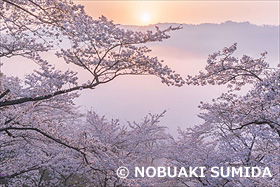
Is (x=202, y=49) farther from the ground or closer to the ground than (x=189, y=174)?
farther from the ground

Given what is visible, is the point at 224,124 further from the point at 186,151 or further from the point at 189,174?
the point at 189,174

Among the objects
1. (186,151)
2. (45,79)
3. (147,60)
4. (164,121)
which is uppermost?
(164,121)

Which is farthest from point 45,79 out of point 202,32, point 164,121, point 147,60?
point 202,32

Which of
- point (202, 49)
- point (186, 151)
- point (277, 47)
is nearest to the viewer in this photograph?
point (186, 151)

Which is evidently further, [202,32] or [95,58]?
[202,32]

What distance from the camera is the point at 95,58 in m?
5.21

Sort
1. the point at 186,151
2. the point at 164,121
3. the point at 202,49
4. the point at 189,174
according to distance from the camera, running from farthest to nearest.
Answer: the point at 202,49
the point at 164,121
the point at 186,151
the point at 189,174

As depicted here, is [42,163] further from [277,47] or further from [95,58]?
[277,47]

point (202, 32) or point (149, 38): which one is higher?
point (202, 32)

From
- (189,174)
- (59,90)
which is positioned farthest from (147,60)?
(189,174)

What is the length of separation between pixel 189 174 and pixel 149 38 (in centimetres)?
723

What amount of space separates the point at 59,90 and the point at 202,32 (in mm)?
149760

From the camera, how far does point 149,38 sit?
16.8ft

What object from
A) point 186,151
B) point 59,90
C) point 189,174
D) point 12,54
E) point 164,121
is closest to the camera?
point 59,90
